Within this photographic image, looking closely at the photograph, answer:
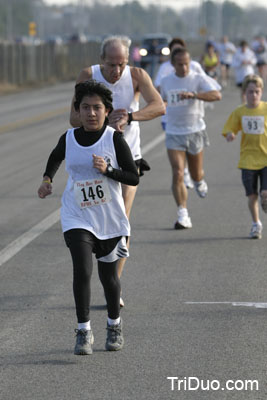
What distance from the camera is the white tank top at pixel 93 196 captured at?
6.51m

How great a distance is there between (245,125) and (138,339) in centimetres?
410

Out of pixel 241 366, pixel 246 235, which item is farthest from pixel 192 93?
pixel 241 366

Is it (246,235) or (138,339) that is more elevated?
(138,339)

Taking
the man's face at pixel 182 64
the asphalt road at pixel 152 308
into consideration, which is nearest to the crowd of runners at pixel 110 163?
the asphalt road at pixel 152 308

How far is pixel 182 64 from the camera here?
1136 cm

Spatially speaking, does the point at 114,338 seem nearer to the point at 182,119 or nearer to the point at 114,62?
the point at 114,62

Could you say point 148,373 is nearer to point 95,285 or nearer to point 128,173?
point 128,173

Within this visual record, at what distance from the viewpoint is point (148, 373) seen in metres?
6.08

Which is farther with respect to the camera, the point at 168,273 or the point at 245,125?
the point at 245,125

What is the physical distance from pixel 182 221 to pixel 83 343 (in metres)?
4.84

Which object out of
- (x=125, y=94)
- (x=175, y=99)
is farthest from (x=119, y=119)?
(x=175, y=99)

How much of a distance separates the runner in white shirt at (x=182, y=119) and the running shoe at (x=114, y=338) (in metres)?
4.70

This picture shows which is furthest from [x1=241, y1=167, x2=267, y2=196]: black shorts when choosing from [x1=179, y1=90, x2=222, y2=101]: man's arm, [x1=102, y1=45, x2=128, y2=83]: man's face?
[x1=102, y1=45, x2=128, y2=83]: man's face

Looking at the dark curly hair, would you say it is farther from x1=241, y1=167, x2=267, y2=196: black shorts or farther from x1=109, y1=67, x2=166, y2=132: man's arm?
x1=241, y1=167, x2=267, y2=196: black shorts
